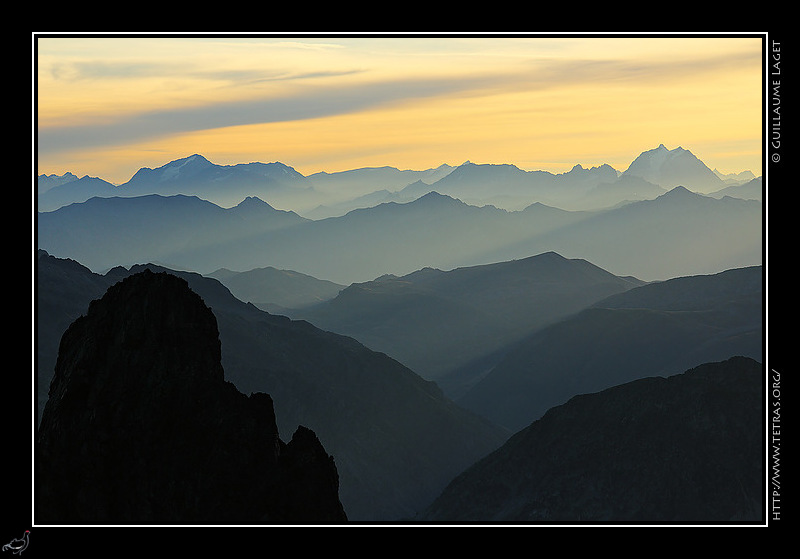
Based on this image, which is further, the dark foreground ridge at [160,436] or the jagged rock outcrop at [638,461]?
the jagged rock outcrop at [638,461]

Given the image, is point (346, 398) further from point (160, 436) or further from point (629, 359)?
point (160, 436)


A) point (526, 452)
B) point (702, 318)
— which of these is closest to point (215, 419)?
point (526, 452)

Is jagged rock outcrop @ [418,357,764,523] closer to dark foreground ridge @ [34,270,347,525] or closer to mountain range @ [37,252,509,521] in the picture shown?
mountain range @ [37,252,509,521]

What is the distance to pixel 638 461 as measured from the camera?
84.9 meters

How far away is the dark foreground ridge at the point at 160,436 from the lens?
33.5 m

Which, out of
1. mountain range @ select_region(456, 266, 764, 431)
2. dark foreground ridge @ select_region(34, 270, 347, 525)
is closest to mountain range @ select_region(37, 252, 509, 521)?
mountain range @ select_region(456, 266, 764, 431)

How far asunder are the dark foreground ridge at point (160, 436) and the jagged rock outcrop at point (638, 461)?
170ft
